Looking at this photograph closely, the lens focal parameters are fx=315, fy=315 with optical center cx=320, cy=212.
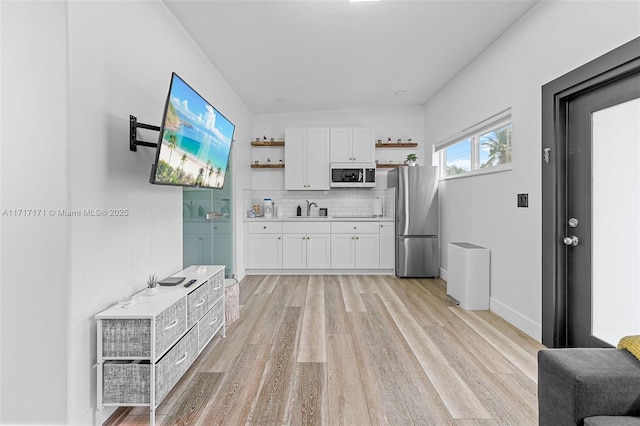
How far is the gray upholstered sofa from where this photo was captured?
98cm

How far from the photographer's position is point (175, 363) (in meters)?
1.80

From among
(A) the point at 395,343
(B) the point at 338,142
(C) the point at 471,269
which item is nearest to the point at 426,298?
(C) the point at 471,269

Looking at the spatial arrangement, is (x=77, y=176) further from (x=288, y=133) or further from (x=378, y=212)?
(x=378, y=212)

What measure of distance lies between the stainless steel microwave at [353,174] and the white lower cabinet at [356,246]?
68 cm

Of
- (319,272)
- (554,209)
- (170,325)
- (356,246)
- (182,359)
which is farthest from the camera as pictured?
(319,272)

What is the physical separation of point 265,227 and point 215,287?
2.45 metres

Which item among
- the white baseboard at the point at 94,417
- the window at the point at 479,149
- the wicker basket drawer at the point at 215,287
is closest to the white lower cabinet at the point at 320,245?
the window at the point at 479,149

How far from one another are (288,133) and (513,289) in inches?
149

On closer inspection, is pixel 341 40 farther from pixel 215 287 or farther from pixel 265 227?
pixel 265 227

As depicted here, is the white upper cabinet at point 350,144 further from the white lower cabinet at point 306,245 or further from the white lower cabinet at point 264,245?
the white lower cabinet at point 264,245

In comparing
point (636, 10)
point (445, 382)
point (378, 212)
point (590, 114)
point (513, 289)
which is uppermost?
point (636, 10)

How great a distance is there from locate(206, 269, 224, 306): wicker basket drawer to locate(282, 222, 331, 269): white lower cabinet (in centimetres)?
229

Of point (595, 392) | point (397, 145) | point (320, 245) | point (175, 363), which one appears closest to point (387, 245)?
point (320, 245)

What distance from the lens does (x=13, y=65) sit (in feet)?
4.90
